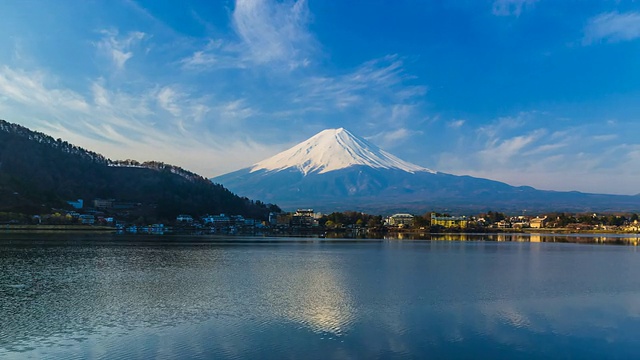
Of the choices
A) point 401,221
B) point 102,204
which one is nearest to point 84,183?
point 102,204

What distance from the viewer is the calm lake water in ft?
25.5

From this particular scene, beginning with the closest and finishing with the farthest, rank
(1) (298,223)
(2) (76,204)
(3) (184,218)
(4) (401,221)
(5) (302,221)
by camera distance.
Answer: (2) (76,204)
(3) (184,218)
(1) (298,223)
(5) (302,221)
(4) (401,221)

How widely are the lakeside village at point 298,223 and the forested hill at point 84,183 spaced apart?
8.39ft

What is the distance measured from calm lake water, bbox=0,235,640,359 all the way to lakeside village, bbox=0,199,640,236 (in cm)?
4182

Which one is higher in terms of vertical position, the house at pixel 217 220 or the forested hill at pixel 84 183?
the forested hill at pixel 84 183

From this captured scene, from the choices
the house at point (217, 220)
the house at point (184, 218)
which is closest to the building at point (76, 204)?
the house at point (184, 218)

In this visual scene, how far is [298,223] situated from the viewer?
88938mm

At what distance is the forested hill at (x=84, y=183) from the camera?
58.2m

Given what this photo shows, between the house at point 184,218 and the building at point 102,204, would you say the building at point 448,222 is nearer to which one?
the house at point 184,218

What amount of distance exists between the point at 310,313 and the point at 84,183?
74.9 m

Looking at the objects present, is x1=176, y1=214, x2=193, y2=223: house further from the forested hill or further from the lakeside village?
the forested hill

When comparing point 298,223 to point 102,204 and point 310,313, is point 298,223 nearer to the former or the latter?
point 102,204

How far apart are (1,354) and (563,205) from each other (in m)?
178

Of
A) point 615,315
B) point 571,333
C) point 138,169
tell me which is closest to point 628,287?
point 615,315
